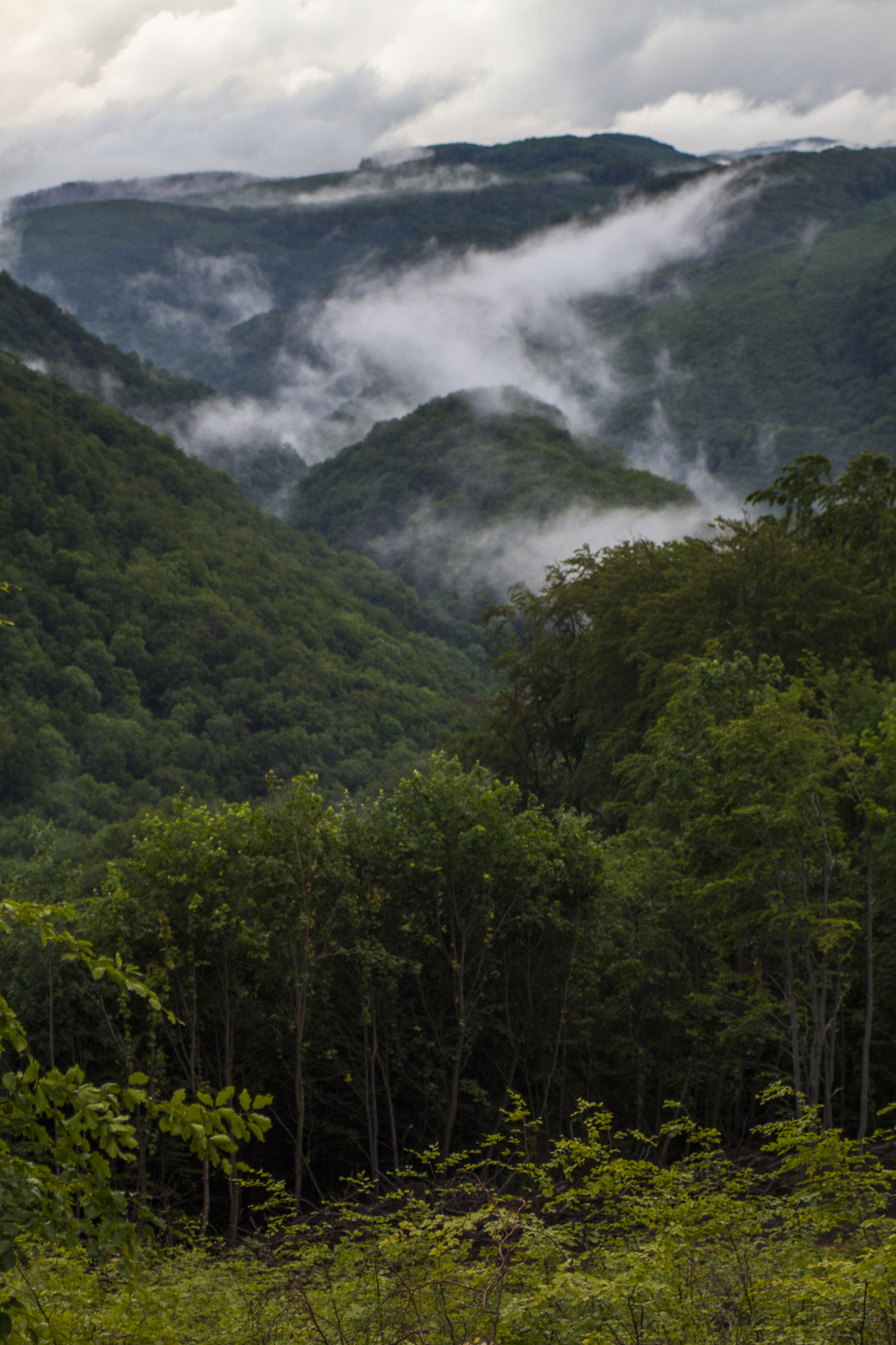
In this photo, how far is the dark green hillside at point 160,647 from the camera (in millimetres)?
102438

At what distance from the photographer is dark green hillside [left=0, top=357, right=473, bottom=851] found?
102438mm

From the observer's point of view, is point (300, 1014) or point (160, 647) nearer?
point (300, 1014)

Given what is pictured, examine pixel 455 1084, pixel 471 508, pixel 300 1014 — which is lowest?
pixel 455 1084

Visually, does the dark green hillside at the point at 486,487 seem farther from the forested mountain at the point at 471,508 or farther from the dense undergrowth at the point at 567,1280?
the dense undergrowth at the point at 567,1280

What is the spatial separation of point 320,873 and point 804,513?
2674 centimetres

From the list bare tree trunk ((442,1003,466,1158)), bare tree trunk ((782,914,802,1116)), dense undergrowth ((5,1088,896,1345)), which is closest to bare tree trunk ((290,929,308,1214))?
bare tree trunk ((442,1003,466,1158))

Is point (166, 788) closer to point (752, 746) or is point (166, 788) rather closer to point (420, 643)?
point (420, 643)

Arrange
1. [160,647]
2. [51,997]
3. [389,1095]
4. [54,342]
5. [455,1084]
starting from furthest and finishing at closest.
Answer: [54,342] < [160,647] < [389,1095] < [455,1084] < [51,997]

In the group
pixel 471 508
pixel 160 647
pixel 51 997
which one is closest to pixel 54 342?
pixel 471 508

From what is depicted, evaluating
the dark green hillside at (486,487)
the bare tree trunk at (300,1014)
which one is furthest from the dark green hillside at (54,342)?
the bare tree trunk at (300,1014)

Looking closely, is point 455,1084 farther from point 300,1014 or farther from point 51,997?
point 51,997

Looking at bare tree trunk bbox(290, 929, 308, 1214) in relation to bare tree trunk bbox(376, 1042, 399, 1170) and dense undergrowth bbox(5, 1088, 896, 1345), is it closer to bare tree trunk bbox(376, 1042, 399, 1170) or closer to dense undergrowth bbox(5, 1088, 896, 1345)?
bare tree trunk bbox(376, 1042, 399, 1170)

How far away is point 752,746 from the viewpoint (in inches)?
561

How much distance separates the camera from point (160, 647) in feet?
396
